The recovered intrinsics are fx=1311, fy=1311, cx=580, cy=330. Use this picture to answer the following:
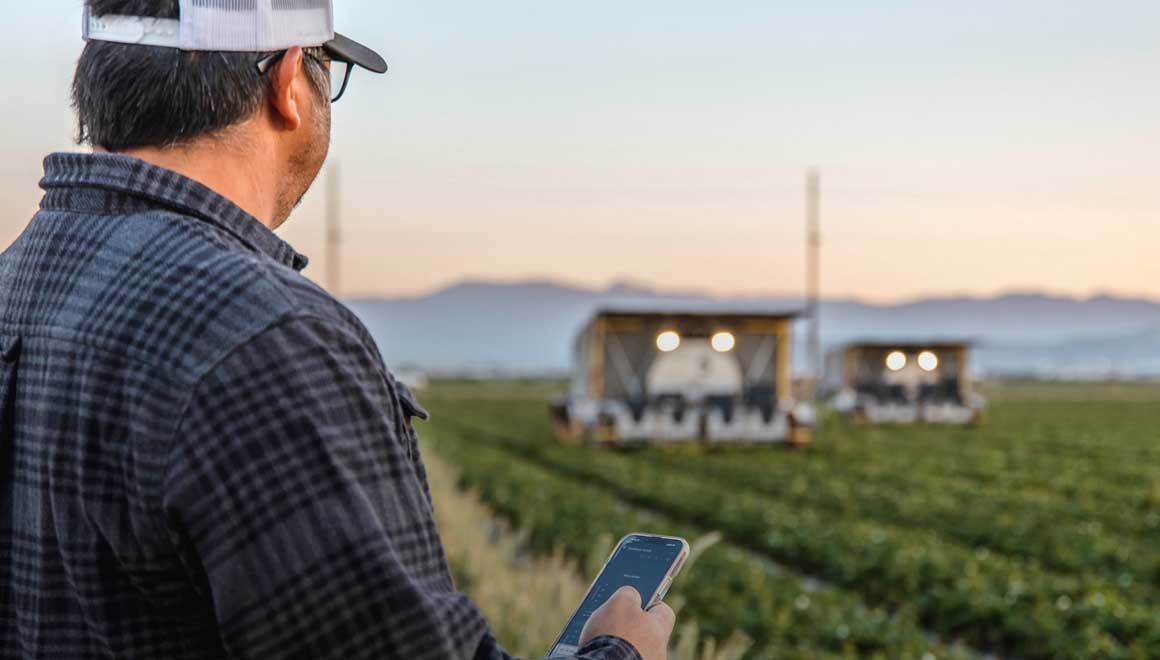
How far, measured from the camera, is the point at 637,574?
6.59ft

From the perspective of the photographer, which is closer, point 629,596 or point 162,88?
point 162,88

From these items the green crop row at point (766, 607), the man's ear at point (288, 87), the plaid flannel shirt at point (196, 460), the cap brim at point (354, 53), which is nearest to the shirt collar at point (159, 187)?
the plaid flannel shirt at point (196, 460)

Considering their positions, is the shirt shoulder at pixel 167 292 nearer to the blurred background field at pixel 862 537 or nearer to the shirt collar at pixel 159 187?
the shirt collar at pixel 159 187

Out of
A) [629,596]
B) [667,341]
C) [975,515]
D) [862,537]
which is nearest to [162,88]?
[629,596]

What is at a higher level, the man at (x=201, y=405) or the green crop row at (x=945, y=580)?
the man at (x=201, y=405)

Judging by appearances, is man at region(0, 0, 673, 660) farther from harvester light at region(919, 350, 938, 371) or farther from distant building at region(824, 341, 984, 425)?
harvester light at region(919, 350, 938, 371)

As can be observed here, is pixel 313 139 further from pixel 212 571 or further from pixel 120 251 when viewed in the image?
pixel 212 571

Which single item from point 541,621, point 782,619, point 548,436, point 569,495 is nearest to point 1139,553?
point 782,619

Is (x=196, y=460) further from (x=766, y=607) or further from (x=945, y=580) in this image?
(x=945, y=580)

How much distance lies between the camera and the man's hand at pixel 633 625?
1784 mm

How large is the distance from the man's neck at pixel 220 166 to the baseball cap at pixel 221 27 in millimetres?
Answer: 133

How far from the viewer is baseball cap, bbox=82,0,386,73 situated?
65.8 inches

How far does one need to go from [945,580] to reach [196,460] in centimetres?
919

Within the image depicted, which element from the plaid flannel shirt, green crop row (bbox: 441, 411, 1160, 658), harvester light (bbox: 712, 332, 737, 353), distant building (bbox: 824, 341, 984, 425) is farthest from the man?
distant building (bbox: 824, 341, 984, 425)
